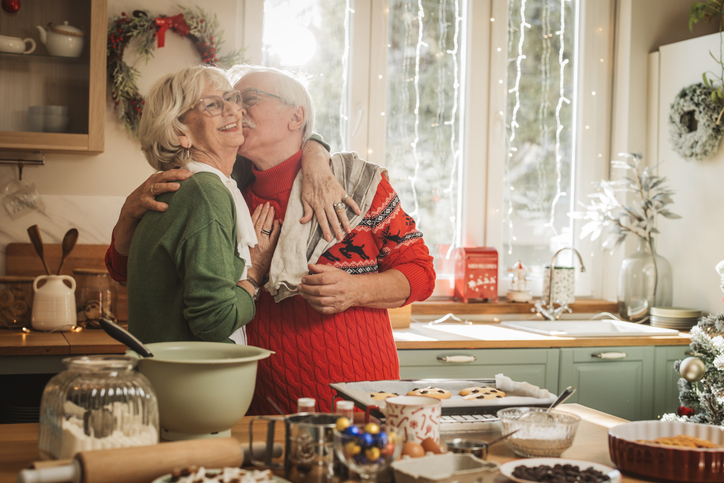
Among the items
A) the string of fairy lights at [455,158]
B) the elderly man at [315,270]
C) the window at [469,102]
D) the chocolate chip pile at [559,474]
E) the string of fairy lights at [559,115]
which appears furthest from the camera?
the string of fairy lights at [559,115]

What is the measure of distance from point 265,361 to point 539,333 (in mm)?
1691

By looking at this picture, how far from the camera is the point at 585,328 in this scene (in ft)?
10.4

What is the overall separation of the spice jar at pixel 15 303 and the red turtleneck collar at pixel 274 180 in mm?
1340

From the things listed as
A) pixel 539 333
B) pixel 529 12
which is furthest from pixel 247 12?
pixel 539 333

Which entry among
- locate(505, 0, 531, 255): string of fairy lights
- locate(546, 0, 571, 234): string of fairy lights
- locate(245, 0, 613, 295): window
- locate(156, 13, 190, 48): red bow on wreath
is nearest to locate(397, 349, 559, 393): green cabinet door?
locate(245, 0, 613, 295): window

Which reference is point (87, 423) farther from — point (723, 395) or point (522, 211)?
point (522, 211)

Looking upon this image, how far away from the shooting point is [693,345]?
2709 mm

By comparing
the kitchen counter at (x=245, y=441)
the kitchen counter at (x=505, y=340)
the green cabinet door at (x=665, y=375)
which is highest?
the kitchen counter at (x=245, y=441)

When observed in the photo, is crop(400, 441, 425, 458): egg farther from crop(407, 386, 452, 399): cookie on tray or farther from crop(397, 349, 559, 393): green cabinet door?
crop(397, 349, 559, 393): green cabinet door

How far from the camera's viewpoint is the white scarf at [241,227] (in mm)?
1362

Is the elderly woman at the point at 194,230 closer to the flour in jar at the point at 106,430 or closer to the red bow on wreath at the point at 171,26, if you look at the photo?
the flour in jar at the point at 106,430

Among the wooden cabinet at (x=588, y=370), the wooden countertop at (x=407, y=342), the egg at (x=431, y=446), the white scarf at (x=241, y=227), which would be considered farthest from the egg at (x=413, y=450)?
the wooden cabinet at (x=588, y=370)

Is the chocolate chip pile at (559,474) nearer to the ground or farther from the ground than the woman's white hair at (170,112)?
nearer to the ground

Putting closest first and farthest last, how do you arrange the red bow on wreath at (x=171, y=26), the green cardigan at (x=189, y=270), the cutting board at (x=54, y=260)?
the green cardigan at (x=189, y=270) → the cutting board at (x=54, y=260) → the red bow on wreath at (x=171, y=26)
